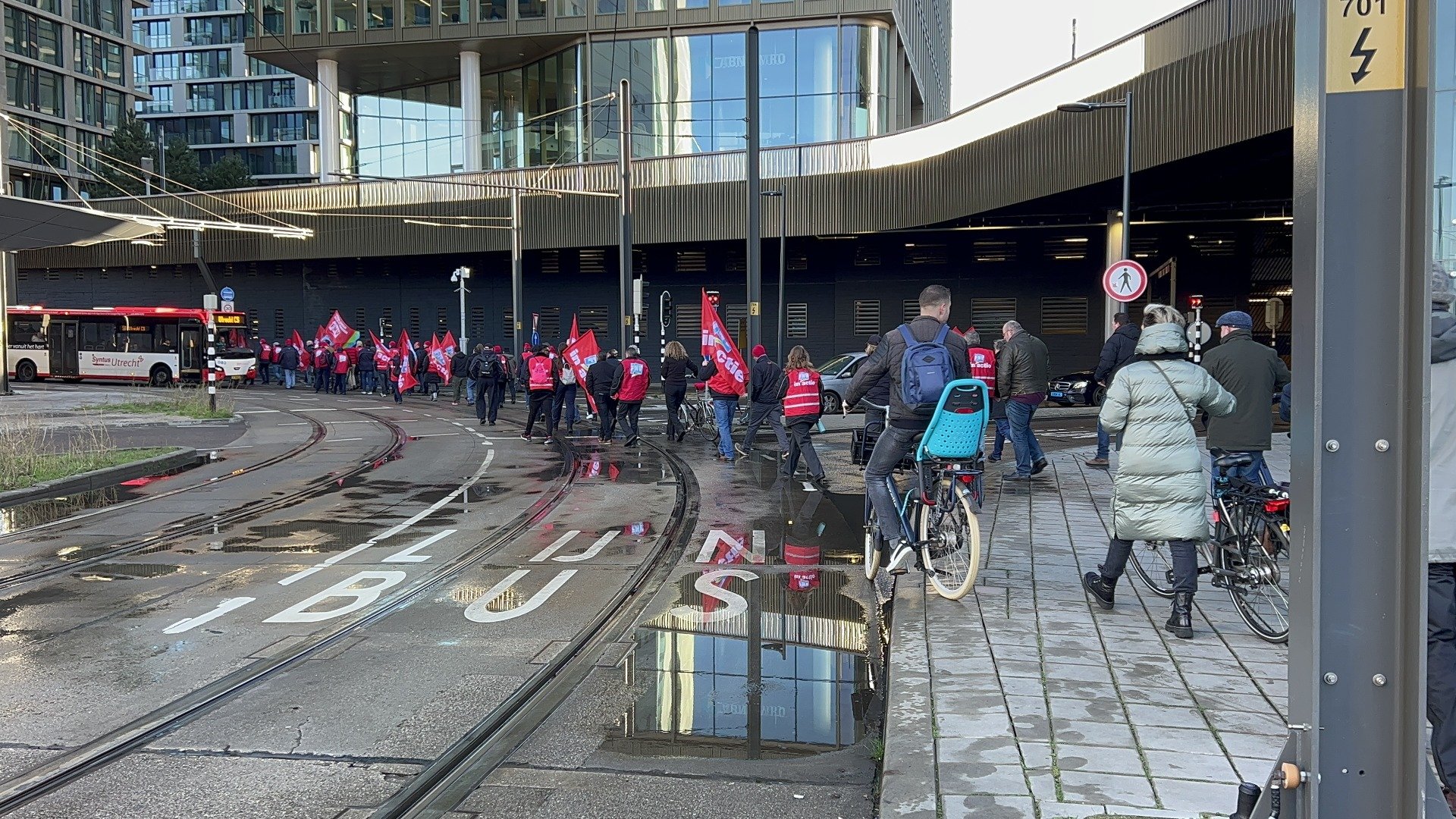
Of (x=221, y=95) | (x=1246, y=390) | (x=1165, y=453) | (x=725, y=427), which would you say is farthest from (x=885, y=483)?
(x=221, y=95)

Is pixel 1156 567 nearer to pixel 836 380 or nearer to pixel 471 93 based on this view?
pixel 836 380

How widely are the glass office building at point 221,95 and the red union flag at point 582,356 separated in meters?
72.5

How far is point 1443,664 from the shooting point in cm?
385

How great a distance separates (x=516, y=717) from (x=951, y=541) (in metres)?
3.29

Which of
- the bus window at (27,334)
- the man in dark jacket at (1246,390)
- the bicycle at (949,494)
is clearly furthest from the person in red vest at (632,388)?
the bus window at (27,334)

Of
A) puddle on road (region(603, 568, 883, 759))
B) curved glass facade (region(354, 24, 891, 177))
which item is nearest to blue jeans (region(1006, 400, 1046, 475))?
puddle on road (region(603, 568, 883, 759))

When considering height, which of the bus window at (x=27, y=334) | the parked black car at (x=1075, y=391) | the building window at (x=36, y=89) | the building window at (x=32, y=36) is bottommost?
the parked black car at (x=1075, y=391)

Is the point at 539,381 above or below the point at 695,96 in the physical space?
below

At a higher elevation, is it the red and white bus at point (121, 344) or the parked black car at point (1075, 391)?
the red and white bus at point (121, 344)

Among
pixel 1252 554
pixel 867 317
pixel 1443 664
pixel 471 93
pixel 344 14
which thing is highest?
pixel 344 14

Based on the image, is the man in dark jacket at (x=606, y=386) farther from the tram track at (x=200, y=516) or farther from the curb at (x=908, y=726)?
the curb at (x=908, y=726)

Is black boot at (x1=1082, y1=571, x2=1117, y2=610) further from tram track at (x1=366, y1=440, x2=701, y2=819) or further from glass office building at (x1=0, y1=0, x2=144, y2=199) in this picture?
glass office building at (x1=0, y1=0, x2=144, y2=199)

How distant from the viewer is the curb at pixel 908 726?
164 inches

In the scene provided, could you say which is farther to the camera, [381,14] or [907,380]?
[381,14]
